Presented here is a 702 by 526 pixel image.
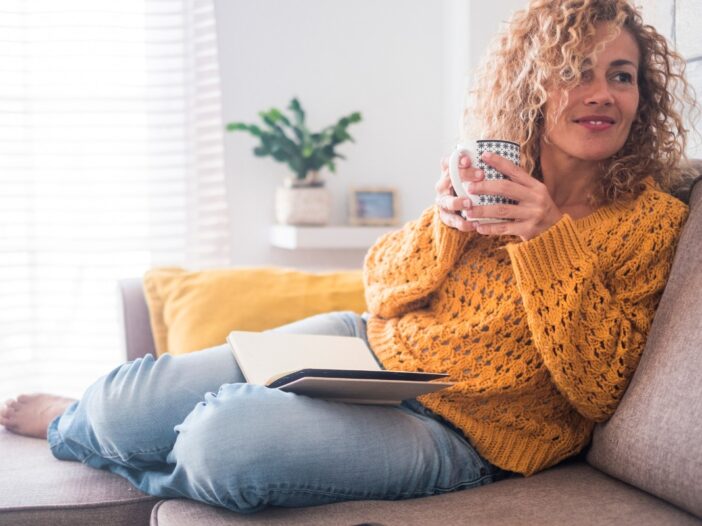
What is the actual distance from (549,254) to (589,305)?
96mm

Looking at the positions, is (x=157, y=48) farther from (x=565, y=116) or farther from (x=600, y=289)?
(x=600, y=289)

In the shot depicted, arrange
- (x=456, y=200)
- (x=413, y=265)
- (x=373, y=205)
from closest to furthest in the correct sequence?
(x=456, y=200) → (x=413, y=265) → (x=373, y=205)

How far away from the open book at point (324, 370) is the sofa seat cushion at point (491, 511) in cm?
16

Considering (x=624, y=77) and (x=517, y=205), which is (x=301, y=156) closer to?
(x=624, y=77)

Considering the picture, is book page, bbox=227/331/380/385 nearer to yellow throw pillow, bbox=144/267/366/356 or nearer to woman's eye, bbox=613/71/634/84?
yellow throw pillow, bbox=144/267/366/356

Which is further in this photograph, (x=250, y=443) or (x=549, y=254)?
(x=549, y=254)

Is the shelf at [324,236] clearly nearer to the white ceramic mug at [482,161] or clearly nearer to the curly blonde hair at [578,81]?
the curly blonde hair at [578,81]

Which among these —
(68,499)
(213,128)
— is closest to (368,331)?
(68,499)

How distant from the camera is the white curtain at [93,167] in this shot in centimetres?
269

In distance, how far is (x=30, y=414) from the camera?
159 cm

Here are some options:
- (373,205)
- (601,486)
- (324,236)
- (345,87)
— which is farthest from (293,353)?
(345,87)

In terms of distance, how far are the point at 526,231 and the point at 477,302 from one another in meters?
0.18

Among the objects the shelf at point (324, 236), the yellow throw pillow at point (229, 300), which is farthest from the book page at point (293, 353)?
the shelf at point (324, 236)

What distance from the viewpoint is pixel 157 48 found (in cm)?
281
